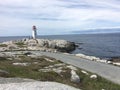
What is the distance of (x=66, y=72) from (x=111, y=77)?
4558 millimetres

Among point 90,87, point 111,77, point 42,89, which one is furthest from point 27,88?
point 111,77

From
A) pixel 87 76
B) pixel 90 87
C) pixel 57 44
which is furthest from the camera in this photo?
pixel 57 44

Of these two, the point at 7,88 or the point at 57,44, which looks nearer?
the point at 7,88

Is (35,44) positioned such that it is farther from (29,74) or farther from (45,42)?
(29,74)

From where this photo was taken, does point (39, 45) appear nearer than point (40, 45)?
Yes

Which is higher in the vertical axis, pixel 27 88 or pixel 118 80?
pixel 27 88

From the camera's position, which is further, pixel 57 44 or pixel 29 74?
pixel 57 44

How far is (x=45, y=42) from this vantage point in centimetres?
9225

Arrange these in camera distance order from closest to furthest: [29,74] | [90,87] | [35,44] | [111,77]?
[90,87] → [29,74] → [111,77] → [35,44]

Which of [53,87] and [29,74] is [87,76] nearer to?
[29,74]

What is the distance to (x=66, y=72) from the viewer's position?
1146 inches

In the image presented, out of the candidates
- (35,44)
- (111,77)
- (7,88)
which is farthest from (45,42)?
(7,88)

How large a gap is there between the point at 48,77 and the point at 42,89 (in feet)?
42.6

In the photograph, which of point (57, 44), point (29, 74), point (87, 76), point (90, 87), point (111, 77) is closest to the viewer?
point (90, 87)
